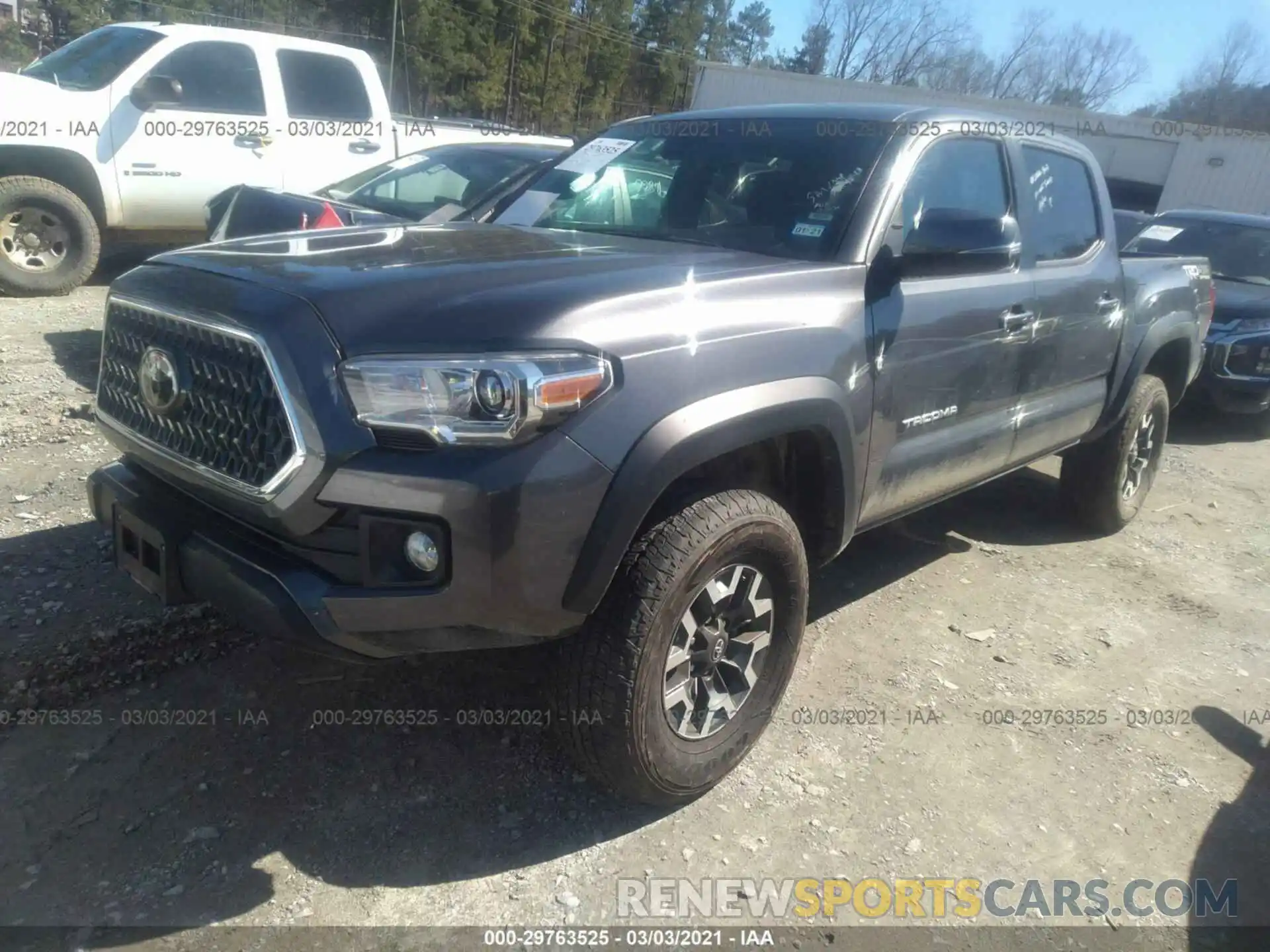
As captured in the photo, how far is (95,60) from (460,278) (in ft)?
23.4

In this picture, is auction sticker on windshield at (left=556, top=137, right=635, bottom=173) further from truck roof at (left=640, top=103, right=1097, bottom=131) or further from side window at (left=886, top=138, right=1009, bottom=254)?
side window at (left=886, top=138, right=1009, bottom=254)

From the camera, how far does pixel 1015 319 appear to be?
3695 mm

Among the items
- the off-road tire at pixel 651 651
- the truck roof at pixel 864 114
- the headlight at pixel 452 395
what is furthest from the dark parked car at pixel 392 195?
the headlight at pixel 452 395

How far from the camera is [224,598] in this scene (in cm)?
231

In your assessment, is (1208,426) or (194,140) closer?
(194,140)

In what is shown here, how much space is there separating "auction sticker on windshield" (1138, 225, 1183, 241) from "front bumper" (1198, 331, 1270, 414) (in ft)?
5.92

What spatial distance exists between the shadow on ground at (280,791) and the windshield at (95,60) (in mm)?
6096

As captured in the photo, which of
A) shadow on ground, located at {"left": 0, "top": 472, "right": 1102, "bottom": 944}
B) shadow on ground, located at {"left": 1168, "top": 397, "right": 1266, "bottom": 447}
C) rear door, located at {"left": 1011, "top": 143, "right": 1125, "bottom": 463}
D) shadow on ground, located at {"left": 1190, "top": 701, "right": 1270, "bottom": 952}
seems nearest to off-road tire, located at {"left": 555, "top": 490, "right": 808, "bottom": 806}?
shadow on ground, located at {"left": 0, "top": 472, "right": 1102, "bottom": 944}

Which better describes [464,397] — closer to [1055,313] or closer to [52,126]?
[1055,313]

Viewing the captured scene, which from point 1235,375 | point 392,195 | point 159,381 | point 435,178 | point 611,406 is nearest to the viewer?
point 611,406

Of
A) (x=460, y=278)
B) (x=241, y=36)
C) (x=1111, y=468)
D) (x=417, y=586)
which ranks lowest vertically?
(x=1111, y=468)

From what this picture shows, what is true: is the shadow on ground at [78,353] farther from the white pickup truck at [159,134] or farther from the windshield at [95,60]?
the windshield at [95,60]

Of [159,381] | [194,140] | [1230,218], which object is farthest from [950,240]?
[1230,218]

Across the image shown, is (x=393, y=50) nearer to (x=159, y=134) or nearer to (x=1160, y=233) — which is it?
(x=159, y=134)
